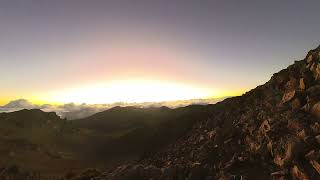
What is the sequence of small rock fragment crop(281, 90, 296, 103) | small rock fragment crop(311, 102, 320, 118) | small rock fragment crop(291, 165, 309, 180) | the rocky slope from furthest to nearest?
small rock fragment crop(281, 90, 296, 103)
small rock fragment crop(311, 102, 320, 118)
the rocky slope
small rock fragment crop(291, 165, 309, 180)

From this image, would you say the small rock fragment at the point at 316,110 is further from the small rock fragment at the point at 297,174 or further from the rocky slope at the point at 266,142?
the small rock fragment at the point at 297,174

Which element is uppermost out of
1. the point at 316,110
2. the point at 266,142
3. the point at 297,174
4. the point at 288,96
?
the point at 288,96

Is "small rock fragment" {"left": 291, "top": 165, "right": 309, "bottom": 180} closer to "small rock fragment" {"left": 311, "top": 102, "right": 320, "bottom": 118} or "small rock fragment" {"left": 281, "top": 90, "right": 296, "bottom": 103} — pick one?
"small rock fragment" {"left": 311, "top": 102, "right": 320, "bottom": 118}

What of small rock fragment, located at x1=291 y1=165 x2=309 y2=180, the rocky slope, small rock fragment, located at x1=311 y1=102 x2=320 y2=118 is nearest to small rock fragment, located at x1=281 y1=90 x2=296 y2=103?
the rocky slope

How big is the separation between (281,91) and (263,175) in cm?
1648

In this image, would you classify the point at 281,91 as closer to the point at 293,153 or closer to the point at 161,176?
the point at 293,153

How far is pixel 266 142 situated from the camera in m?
42.3

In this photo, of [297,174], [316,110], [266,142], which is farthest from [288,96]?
[297,174]

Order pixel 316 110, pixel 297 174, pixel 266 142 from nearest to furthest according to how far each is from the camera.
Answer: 1. pixel 297 174
2. pixel 316 110
3. pixel 266 142

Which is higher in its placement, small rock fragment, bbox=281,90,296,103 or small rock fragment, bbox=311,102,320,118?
small rock fragment, bbox=281,90,296,103

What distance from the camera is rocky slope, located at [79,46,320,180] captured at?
124 feet

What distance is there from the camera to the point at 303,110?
4306cm

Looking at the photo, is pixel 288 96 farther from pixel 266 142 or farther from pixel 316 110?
pixel 266 142

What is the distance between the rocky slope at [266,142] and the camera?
3775 centimetres
